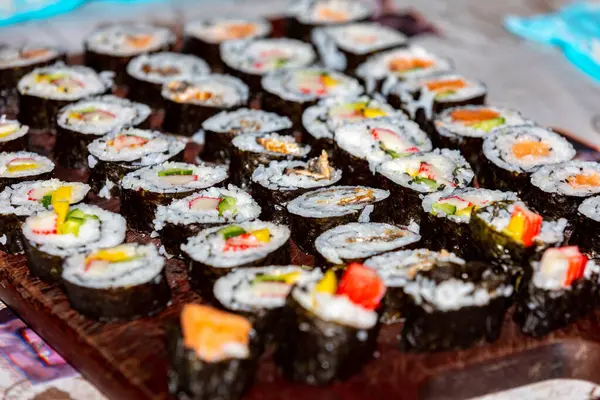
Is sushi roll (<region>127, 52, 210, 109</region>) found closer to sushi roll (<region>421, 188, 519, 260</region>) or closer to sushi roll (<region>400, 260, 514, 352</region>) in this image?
sushi roll (<region>421, 188, 519, 260</region>)

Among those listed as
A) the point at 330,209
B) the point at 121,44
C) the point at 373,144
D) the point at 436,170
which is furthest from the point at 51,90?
→ the point at 436,170

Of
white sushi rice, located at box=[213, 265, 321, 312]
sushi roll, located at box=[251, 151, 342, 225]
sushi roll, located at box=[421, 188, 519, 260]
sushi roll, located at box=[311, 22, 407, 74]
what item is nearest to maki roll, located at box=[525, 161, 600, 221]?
sushi roll, located at box=[421, 188, 519, 260]

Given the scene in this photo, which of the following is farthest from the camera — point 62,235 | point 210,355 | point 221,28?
point 221,28

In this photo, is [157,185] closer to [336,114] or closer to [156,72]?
[336,114]

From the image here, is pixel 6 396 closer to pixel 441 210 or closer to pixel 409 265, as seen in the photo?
pixel 409 265

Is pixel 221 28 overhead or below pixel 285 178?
overhead

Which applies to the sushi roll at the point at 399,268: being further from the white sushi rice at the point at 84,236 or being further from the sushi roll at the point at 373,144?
the white sushi rice at the point at 84,236

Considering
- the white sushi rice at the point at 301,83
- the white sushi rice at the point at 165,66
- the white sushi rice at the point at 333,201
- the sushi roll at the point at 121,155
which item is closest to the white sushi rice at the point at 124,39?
the white sushi rice at the point at 165,66
